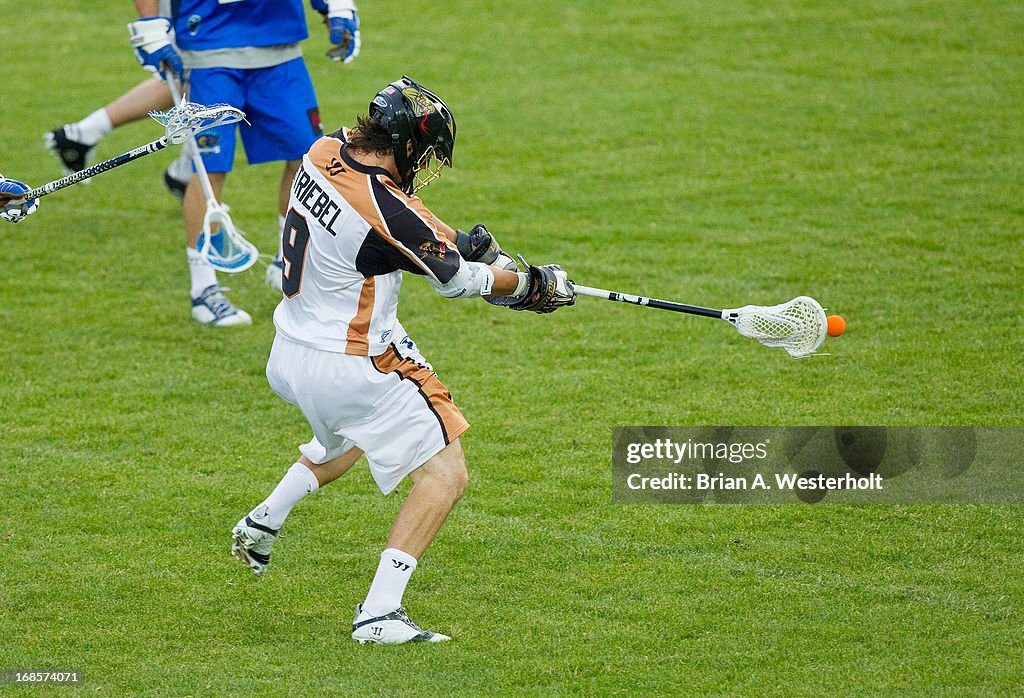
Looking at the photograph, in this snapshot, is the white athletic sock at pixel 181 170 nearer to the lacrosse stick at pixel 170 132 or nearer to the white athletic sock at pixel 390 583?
the lacrosse stick at pixel 170 132

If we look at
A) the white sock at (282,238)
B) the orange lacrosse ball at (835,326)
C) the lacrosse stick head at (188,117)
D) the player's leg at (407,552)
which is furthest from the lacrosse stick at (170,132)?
the orange lacrosse ball at (835,326)

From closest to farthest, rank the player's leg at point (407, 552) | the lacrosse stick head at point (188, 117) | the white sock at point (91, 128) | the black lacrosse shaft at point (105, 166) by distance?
the player's leg at point (407, 552), the black lacrosse shaft at point (105, 166), the lacrosse stick head at point (188, 117), the white sock at point (91, 128)

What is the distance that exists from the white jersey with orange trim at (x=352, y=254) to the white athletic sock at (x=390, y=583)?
717 mm

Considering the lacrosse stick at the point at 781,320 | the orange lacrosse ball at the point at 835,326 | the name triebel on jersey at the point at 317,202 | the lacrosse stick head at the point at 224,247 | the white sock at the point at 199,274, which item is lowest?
the white sock at the point at 199,274

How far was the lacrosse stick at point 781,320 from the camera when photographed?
4863 mm

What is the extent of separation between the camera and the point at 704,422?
6070 mm

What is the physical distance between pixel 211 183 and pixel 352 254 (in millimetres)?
3562

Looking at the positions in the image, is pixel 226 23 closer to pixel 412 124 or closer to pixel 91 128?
pixel 91 128

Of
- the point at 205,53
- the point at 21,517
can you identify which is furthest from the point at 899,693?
the point at 205,53

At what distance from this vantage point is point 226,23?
23.9 feet

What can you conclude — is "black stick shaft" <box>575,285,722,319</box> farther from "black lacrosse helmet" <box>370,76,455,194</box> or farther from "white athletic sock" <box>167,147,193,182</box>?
"white athletic sock" <box>167,147,193,182</box>

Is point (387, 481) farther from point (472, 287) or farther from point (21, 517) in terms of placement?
point (21, 517)

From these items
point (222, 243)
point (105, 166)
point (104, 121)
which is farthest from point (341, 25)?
point (105, 166)

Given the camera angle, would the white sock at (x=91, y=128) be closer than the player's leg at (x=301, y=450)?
No
